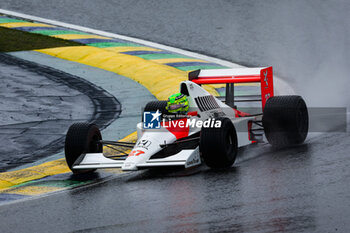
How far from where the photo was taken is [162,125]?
10.1 metres

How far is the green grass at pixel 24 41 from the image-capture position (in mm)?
20344

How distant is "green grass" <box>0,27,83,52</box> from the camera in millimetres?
20344

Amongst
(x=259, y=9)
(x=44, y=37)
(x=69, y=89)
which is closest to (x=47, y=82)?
(x=69, y=89)

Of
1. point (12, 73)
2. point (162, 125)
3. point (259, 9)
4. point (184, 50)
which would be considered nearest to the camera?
point (162, 125)

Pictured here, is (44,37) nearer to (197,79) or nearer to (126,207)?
(197,79)

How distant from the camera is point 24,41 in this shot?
2083 centimetres

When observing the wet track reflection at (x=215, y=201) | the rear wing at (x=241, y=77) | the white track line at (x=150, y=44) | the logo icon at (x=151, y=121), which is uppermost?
the white track line at (x=150, y=44)

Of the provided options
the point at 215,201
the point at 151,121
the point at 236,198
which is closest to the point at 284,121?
the point at 151,121

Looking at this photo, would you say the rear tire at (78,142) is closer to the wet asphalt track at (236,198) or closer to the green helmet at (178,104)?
the wet asphalt track at (236,198)

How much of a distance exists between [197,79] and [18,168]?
3.74 m

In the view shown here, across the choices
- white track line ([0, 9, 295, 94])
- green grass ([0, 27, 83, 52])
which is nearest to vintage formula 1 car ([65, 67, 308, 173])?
white track line ([0, 9, 295, 94])

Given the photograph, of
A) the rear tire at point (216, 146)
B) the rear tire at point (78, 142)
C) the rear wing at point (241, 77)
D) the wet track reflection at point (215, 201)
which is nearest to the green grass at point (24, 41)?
the rear wing at point (241, 77)

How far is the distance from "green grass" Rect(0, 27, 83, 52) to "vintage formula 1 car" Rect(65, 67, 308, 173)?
31.1ft

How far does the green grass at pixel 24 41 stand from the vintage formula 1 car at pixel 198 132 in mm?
9472
